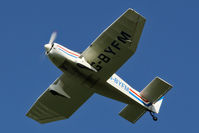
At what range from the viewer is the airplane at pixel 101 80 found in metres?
15.4

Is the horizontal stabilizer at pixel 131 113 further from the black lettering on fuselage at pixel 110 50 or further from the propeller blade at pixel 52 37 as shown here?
the propeller blade at pixel 52 37

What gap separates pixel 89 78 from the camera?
54.5 ft

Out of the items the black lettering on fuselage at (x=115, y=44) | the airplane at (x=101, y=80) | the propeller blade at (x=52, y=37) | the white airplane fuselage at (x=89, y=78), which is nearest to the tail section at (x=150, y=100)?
the airplane at (x=101, y=80)

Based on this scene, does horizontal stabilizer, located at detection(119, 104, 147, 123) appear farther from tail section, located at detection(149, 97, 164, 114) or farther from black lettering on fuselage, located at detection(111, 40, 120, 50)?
black lettering on fuselage, located at detection(111, 40, 120, 50)

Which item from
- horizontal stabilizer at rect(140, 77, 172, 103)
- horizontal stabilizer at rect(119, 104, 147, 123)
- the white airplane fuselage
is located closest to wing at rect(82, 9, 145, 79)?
the white airplane fuselage

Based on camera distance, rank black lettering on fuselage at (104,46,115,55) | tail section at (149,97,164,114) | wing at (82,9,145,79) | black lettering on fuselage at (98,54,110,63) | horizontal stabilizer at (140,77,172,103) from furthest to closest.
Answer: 1. tail section at (149,97,164,114)
2. horizontal stabilizer at (140,77,172,103)
3. black lettering on fuselage at (98,54,110,63)
4. black lettering on fuselage at (104,46,115,55)
5. wing at (82,9,145,79)

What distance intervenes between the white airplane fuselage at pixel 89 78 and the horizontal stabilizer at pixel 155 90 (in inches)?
10.2

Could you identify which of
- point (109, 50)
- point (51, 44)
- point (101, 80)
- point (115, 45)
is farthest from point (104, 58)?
point (51, 44)

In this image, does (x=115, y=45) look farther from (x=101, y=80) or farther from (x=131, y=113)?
(x=131, y=113)

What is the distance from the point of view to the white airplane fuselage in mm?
15695

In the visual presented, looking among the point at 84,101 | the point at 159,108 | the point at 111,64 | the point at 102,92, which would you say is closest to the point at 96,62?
the point at 111,64

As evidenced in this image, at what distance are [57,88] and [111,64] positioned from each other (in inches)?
107

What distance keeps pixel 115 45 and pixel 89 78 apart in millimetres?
1978

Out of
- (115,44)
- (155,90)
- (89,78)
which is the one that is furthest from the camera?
(155,90)
